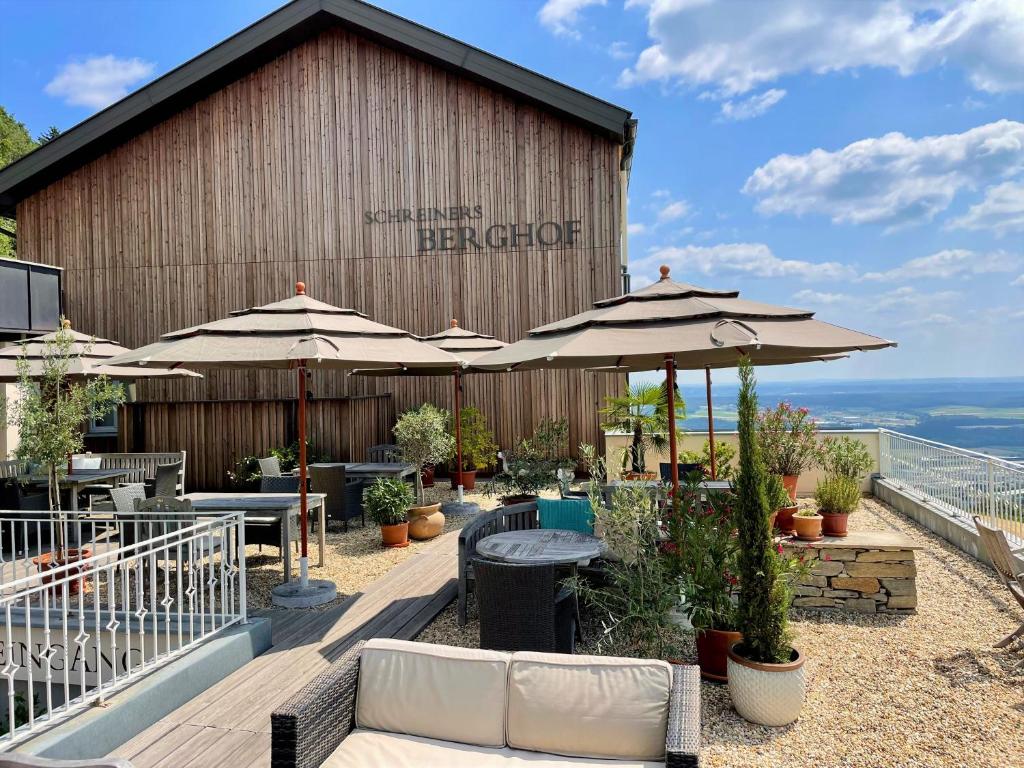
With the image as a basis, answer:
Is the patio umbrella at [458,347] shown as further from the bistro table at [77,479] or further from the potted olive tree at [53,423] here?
the potted olive tree at [53,423]

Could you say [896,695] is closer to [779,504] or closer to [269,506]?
[779,504]

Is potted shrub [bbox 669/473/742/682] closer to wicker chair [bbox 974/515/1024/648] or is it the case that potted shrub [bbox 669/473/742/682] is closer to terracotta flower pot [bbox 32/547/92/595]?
wicker chair [bbox 974/515/1024/648]

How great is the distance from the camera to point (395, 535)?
7883 mm

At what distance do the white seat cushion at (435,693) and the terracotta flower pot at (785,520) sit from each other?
418cm

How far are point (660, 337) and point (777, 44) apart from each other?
716 cm

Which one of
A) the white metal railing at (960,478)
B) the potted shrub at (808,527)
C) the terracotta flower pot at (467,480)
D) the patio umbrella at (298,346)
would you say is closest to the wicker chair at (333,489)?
the patio umbrella at (298,346)

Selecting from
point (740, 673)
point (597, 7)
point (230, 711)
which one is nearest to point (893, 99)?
point (597, 7)

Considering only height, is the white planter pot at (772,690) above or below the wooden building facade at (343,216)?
below

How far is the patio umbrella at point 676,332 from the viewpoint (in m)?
4.12

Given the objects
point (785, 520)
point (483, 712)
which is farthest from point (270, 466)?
point (483, 712)

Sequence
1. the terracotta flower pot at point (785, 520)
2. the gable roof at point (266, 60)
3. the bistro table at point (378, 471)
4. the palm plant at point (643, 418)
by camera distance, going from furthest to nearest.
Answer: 1. the gable roof at point (266, 60)
2. the palm plant at point (643, 418)
3. the bistro table at point (378, 471)
4. the terracotta flower pot at point (785, 520)

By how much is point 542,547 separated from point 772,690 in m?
1.85

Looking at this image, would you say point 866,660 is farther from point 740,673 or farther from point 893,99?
point 893,99

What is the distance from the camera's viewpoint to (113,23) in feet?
47.1
